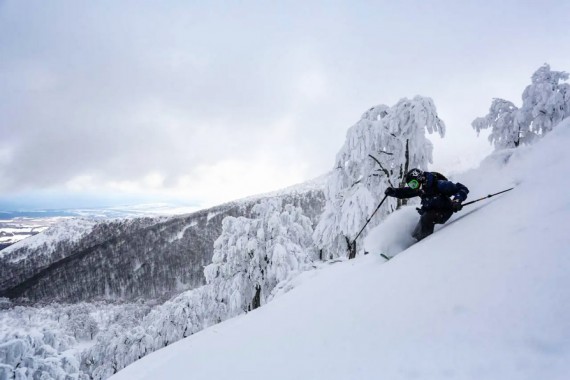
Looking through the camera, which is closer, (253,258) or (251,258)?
(253,258)

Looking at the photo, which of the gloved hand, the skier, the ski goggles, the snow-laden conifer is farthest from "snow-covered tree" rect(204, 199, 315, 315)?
the gloved hand

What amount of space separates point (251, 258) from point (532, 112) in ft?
54.8

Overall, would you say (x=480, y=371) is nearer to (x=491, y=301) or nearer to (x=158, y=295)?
(x=491, y=301)

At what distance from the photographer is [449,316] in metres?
2.80

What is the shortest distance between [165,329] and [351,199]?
19.5 metres

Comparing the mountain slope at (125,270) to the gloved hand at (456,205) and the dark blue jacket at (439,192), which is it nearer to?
the dark blue jacket at (439,192)

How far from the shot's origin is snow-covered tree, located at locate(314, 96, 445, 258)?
9914mm

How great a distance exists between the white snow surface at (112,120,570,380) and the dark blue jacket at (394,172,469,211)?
77 centimetres

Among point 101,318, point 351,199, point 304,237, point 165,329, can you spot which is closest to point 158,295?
point 101,318

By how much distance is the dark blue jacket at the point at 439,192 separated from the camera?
223 inches

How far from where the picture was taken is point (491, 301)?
8.89 ft

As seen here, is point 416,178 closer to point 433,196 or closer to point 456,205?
point 433,196

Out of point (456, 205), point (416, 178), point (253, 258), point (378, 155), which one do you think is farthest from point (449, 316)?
point (253, 258)

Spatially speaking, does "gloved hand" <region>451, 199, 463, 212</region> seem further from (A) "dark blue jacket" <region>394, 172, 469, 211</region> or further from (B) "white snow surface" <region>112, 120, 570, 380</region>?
(B) "white snow surface" <region>112, 120, 570, 380</region>
